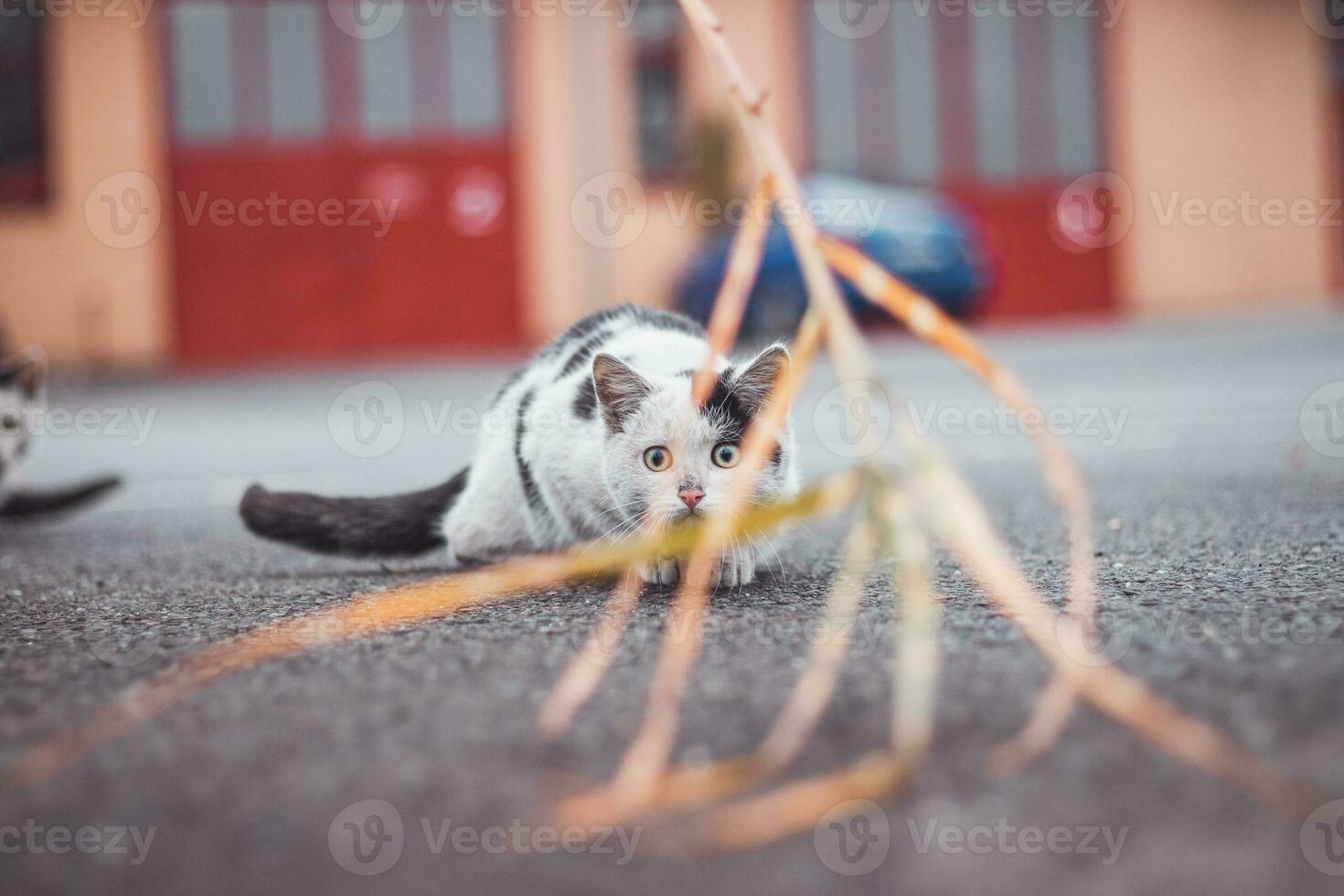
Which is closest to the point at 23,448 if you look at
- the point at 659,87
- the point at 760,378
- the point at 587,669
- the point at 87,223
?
the point at 760,378

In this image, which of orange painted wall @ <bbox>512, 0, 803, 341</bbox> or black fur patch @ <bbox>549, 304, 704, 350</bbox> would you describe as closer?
black fur patch @ <bbox>549, 304, 704, 350</bbox>

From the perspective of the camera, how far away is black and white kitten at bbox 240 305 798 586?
2.14m

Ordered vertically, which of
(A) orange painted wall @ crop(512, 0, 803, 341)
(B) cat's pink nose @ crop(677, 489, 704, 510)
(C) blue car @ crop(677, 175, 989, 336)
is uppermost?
(A) orange painted wall @ crop(512, 0, 803, 341)

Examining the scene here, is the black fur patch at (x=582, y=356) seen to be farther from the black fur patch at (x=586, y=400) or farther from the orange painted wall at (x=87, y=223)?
the orange painted wall at (x=87, y=223)

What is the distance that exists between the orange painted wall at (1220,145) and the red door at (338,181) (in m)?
6.59

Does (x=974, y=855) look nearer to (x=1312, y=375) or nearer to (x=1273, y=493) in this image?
(x=1273, y=493)

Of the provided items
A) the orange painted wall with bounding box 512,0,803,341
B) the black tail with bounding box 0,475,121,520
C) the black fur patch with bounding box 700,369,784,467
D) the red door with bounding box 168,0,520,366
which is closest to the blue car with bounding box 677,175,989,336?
the orange painted wall with bounding box 512,0,803,341

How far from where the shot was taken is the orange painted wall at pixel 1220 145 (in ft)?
44.6

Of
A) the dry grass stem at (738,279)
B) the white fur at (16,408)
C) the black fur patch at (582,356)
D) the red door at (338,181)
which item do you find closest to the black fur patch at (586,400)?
the black fur patch at (582,356)

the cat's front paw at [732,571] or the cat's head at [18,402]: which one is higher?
the cat's head at [18,402]

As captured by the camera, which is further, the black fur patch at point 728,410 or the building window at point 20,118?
the building window at point 20,118

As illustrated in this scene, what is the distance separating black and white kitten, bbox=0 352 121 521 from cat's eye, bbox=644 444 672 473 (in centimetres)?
193

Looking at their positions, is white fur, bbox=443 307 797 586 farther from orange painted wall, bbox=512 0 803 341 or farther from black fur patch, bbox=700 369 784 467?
orange painted wall, bbox=512 0 803 341

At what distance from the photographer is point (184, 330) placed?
12258 millimetres
